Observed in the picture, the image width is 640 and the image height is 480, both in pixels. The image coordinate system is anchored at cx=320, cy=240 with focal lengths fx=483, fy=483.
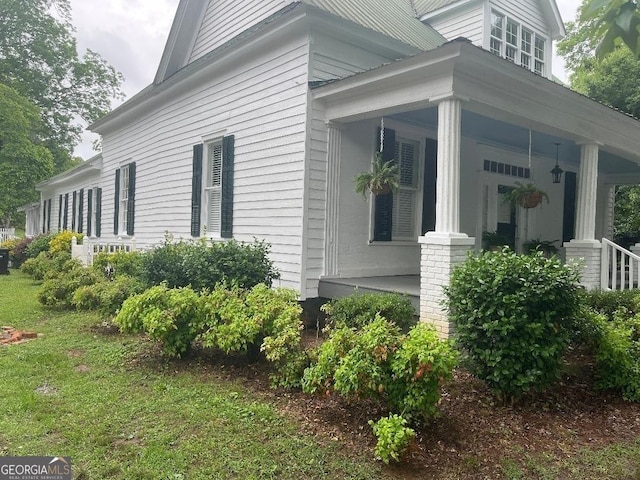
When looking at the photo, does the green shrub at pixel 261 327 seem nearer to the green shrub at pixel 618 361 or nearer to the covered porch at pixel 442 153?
the covered porch at pixel 442 153

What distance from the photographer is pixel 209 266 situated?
6.73m

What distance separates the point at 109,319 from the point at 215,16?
671cm

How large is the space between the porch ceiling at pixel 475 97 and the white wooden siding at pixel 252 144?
798mm

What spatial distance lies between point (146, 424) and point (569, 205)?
1157 centimetres

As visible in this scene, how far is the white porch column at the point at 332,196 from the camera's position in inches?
287

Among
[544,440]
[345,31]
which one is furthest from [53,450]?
[345,31]

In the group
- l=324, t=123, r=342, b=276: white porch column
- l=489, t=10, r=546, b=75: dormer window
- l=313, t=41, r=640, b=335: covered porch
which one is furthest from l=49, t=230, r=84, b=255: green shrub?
l=489, t=10, r=546, b=75: dormer window

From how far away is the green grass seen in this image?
3.08 metres

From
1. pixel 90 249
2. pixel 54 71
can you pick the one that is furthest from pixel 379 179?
pixel 54 71

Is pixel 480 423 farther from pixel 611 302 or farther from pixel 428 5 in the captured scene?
pixel 428 5

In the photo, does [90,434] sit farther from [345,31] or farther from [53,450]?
[345,31]

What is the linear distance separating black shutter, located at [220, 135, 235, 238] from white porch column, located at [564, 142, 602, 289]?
19.4ft

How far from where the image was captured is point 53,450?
10.7 feet

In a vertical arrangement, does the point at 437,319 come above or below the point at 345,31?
below
